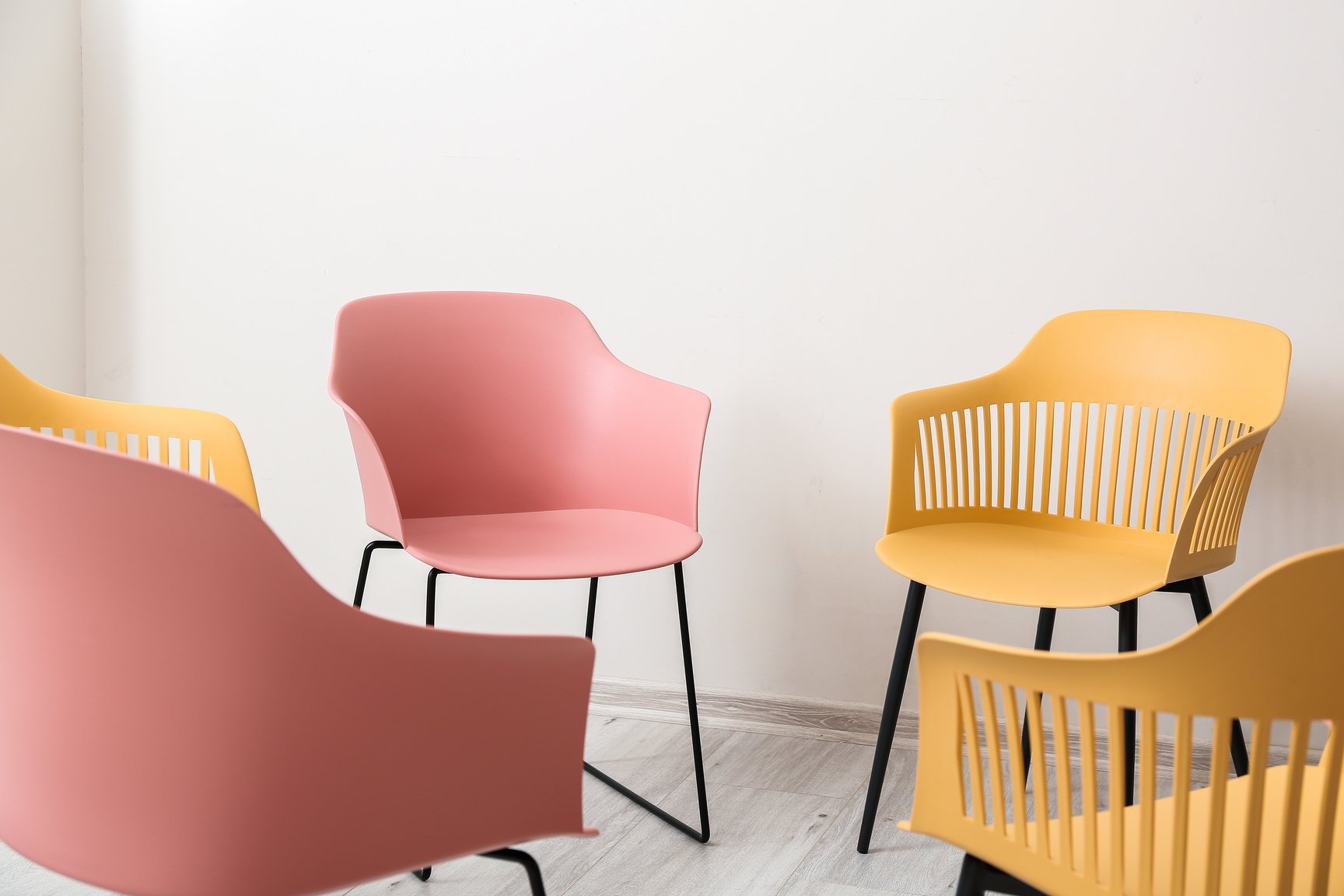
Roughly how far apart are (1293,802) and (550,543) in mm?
1440

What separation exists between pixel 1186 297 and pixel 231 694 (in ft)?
6.78

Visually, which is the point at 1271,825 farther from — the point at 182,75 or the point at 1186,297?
the point at 182,75

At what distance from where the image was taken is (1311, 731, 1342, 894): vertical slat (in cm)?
86

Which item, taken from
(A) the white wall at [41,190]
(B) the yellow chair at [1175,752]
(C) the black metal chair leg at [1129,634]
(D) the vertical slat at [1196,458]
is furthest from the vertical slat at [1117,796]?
(A) the white wall at [41,190]

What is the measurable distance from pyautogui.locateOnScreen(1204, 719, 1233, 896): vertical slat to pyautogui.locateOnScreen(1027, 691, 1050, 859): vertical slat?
0.39 ft

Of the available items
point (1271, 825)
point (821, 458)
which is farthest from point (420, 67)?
point (1271, 825)

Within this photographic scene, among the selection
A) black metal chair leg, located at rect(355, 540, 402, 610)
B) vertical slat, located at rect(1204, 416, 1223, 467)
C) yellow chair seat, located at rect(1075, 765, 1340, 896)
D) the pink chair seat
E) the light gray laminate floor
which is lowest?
the light gray laminate floor

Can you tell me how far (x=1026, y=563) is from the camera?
202 centimetres

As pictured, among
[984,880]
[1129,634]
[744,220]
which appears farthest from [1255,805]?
[744,220]

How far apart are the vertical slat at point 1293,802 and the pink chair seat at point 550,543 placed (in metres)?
1.19

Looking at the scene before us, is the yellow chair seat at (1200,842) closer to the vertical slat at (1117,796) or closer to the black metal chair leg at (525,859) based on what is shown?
the vertical slat at (1117,796)

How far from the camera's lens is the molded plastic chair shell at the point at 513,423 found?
223cm

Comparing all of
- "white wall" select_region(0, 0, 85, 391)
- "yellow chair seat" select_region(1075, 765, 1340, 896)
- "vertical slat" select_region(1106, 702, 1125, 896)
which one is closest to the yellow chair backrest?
"yellow chair seat" select_region(1075, 765, 1340, 896)

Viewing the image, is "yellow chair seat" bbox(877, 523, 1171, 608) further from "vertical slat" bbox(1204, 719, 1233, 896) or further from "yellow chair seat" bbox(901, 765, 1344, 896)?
"vertical slat" bbox(1204, 719, 1233, 896)
